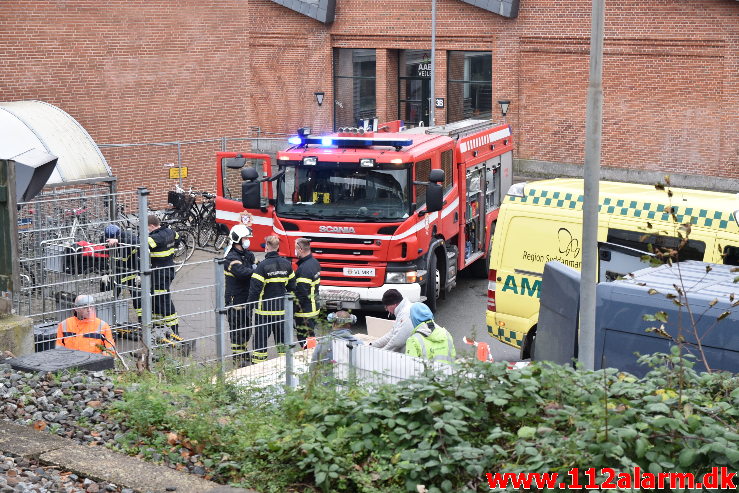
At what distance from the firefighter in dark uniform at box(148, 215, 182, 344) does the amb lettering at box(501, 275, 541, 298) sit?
380 centimetres

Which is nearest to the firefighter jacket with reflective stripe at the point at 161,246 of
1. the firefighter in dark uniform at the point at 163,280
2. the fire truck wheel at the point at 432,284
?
the firefighter in dark uniform at the point at 163,280

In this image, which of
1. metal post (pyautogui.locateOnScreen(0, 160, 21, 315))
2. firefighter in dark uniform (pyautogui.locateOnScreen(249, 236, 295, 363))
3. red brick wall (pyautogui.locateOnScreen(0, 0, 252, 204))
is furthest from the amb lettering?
red brick wall (pyautogui.locateOnScreen(0, 0, 252, 204))

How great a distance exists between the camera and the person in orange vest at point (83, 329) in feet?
34.9

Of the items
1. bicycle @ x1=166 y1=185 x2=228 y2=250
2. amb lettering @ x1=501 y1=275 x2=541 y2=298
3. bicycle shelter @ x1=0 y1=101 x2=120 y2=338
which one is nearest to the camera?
bicycle shelter @ x1=0 y1=101 x2=120 y2=338

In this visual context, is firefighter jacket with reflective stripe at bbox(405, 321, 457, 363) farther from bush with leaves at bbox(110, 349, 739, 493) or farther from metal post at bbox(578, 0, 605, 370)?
bush with leaves at bbox(110, 349, 739, 493)

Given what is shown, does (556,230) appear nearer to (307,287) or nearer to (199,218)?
(307,287)

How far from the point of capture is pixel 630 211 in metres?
11.5

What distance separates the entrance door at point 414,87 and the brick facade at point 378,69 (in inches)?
13.9

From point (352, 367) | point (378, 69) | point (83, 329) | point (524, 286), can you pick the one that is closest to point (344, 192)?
point (524, 286)

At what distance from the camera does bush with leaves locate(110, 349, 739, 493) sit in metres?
5.33

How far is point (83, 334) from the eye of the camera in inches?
420

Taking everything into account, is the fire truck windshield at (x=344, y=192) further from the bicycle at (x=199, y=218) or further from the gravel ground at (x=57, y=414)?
the gravel ground at (x=57, y=414)

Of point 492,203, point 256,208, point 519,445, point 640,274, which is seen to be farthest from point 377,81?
point 519,445

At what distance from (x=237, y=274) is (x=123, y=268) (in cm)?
143
